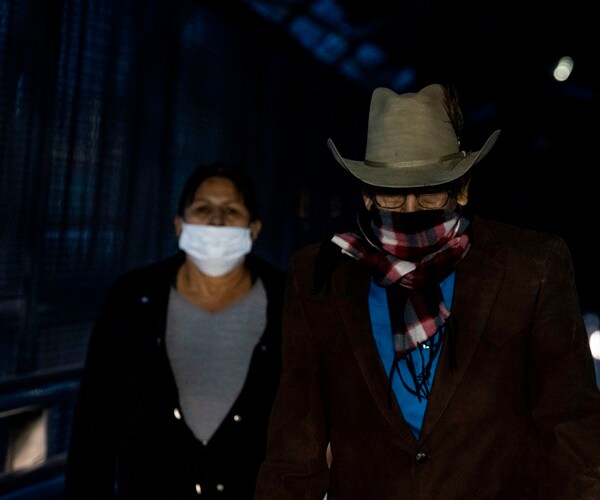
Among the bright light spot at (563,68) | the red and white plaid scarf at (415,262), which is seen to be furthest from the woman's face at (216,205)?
the bright light spot at (563,68)

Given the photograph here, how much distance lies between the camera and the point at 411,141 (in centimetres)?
153

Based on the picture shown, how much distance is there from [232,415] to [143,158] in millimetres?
2046

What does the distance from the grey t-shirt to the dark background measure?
1.11 metres

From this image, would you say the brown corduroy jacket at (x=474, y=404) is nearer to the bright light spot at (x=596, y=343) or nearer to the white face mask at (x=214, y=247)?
the white face mask at (x=214, y=247)

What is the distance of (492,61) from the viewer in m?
5.68

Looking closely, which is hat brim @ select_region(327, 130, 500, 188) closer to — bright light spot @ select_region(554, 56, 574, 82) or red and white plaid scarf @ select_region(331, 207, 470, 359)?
red and white plaid scarf @ select_region(331, 207, 470, 359)

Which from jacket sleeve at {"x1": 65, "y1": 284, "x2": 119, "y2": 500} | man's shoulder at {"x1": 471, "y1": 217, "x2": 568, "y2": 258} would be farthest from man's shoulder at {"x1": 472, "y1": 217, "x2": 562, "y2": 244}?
jacket sleeve at {"x1": 65, "y1": 284, "x2": 119, "y2": 500}

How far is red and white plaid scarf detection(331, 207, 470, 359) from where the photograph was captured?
135 cm

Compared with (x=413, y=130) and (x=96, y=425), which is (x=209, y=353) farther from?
(x=413, y=130)

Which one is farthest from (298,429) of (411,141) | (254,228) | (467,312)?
(254,228)

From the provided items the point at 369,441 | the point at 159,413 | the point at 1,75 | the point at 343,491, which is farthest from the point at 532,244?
the point at 1,75

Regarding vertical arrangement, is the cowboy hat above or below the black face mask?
above

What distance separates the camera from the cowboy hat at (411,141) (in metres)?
1.46

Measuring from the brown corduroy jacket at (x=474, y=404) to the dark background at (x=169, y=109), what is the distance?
6.45 feet
